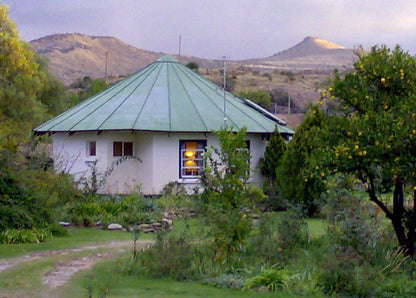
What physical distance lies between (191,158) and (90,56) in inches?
3148

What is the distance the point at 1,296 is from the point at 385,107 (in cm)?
677

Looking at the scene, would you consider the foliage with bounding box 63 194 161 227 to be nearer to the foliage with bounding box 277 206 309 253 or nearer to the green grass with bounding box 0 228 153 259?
the green grass with bounding box 0 228 153 259

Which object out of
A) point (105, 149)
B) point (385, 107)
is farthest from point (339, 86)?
point (105, 149)

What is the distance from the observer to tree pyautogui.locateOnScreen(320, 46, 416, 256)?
31.6 ft

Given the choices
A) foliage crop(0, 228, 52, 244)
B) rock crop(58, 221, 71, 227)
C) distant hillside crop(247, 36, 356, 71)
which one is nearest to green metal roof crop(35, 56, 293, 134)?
rock crop(58, 221, 71, 227)

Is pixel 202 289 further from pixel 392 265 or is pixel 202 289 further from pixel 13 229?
pixel 13 229

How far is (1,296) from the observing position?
8.75 metres

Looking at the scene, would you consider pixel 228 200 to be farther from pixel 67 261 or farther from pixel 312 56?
pixel 312 56

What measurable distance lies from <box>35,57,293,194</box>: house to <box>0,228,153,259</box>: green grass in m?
5.91

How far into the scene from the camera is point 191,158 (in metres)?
22.9

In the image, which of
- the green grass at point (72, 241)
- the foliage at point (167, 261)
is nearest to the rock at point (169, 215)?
the green grass at point (72, 241)

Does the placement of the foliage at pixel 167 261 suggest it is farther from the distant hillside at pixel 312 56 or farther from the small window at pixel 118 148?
the distant hillside at pixel 312 56

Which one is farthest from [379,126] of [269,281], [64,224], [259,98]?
[259,98]

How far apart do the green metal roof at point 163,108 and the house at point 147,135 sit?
0.12ft
